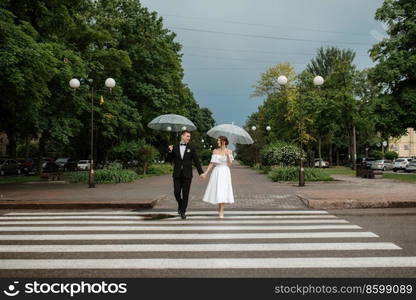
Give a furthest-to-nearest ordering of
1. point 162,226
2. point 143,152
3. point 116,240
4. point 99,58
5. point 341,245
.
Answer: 1. point 143,152
2. point 99,58
3. point 162,226
4. point 116,240
5. point 341,245

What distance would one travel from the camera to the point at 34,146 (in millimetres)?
73812

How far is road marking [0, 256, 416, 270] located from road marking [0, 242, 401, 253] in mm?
632

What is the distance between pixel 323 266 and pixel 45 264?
3.57 metres

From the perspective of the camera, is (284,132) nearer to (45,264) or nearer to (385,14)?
(385,14)

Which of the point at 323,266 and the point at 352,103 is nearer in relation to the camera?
the point at 323,266

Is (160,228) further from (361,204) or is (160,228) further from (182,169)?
(361,204)

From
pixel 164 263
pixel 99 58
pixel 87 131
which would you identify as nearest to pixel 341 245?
pixel 164 263

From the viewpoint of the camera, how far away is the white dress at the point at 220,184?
9.73m

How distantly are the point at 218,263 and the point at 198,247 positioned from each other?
3.55 ft

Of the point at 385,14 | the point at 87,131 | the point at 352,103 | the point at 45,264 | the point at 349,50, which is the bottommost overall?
the point at 45,264

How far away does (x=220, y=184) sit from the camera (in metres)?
9.76

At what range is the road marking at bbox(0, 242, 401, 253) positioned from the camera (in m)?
6.39

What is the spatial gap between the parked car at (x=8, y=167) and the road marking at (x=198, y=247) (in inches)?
1546

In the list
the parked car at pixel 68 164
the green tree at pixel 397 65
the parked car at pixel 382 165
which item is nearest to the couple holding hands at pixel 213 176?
the green tree at pixel 397 65
